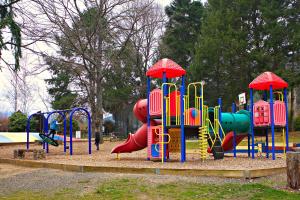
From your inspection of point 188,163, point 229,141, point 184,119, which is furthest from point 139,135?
point 229,141

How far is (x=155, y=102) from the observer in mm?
15102

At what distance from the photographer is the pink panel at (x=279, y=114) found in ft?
53.0

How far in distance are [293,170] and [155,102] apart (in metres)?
6.66

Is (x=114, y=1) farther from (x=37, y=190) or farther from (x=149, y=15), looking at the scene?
(x=37, y=190)

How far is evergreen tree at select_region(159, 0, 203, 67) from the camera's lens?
47219mm

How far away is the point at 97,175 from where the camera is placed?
11477 mm

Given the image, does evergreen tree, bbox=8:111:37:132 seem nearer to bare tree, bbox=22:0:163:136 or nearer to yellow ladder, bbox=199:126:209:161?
bare tree, bbox=22:0:163:136

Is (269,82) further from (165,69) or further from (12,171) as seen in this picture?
(12,171)

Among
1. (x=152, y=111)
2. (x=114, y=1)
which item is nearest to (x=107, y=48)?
(x=114, y=1)

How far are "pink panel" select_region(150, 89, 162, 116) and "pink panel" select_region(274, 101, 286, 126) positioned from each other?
190 inches

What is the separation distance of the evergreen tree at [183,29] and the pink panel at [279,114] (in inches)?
1188

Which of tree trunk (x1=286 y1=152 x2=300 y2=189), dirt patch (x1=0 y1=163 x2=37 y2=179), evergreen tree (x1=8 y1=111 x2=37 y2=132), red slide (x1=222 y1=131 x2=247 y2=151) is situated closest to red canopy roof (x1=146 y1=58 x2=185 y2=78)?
red slide (x1=222 y1=131 x2=247 y2=151)

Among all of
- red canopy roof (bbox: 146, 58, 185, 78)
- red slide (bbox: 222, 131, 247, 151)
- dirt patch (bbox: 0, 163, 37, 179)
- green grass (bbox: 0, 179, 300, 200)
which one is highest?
red canopy roof (bbox: 146, 58, 185, 78)

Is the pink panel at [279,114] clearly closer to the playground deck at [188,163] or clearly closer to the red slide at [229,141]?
the playground deck at [188,163]
